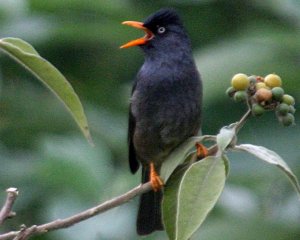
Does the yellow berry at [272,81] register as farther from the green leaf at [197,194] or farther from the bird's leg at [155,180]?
the bird's leg at [155,180]

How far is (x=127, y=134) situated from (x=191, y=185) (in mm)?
2020

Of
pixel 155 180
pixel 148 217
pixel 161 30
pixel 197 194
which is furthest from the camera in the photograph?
pixel 161 30

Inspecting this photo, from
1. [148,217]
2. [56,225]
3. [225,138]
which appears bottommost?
[148,217]

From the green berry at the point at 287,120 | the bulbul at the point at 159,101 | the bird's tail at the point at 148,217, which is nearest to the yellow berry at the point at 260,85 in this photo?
the green berry at the point at 287,120

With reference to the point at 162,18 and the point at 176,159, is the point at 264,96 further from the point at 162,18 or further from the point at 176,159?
the point at 162,18

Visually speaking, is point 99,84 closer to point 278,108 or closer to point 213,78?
point 213,78

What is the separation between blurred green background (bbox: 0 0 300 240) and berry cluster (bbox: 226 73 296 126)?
1.37 meters

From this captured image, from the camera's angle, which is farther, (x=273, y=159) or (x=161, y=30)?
(x=161, y=30)

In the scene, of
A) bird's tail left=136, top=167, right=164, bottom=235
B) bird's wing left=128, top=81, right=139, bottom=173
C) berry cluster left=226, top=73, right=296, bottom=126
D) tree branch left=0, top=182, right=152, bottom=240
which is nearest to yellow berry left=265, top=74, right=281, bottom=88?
berry cluster left=226, top=73, right=296, bottom=126

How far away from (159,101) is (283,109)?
1.57 m

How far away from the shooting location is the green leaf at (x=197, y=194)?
2.70 m

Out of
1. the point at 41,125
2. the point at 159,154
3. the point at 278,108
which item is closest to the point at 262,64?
the point at 159,154

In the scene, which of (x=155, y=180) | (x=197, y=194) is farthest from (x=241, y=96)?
(x=155, y=180)

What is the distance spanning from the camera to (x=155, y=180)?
3893 millimetres
